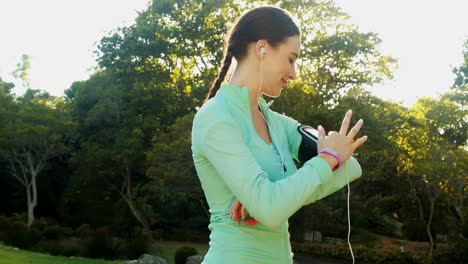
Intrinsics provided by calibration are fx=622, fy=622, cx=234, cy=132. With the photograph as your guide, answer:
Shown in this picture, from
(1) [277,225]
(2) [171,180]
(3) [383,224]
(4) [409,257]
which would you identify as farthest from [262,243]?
(3) [383,224]

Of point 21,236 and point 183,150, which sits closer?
point 183,150

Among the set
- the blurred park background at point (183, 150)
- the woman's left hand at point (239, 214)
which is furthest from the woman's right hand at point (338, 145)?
the blurred park background at point (183, 150)

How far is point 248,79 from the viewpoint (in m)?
1.50

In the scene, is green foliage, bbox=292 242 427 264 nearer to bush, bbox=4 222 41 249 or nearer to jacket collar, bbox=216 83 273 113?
bush, bbox=4 222 41 249

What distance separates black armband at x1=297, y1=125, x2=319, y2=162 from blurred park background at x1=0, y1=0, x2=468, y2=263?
54.2 feet

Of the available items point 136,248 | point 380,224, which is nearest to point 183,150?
point 136,248

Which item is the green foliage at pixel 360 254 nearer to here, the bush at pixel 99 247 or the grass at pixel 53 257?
the grass at pixel 53 257

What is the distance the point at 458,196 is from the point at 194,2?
1133 cm

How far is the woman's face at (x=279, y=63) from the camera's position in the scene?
1.46 metres

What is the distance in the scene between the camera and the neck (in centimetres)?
150

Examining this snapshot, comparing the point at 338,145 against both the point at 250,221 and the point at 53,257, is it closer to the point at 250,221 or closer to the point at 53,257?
the point at 250,221

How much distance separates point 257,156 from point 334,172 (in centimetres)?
18

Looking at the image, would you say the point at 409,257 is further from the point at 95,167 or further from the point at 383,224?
the point at 95,167

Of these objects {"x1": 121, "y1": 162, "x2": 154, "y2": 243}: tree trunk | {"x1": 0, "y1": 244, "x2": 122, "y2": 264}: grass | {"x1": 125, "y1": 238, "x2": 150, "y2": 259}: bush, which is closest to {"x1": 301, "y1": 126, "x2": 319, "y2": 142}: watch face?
{"x1": 0, "y1": 244, "x2": 122, "y2": 264}: grass
